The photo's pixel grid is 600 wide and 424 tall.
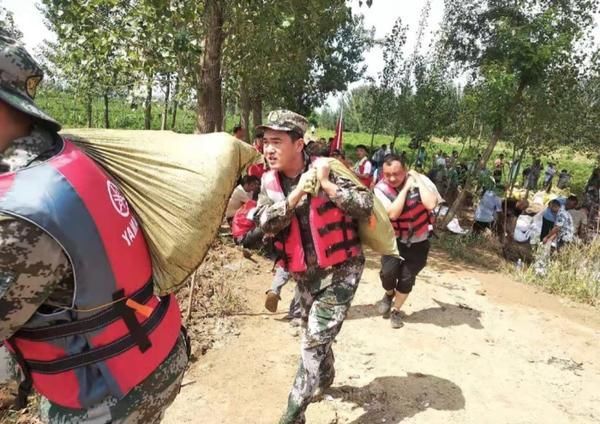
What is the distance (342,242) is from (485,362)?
246 centimetres

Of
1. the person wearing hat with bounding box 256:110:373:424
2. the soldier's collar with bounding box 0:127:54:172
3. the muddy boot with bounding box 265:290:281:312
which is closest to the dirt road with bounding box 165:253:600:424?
the muddy boot with bounding box 265:290:281:312

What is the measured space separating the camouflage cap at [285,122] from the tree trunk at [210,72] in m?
4.12

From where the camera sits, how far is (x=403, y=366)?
14.0ft

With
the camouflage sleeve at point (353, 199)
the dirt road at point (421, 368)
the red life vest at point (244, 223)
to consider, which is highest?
the camouflage sleeve at point (353, 199)

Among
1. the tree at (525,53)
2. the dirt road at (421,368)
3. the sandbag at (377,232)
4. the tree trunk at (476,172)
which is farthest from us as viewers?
the tree trunk at (476,172)

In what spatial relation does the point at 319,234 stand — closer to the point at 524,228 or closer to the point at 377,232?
the point at 377,232

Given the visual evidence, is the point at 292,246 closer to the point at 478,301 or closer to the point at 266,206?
the point at 266,206

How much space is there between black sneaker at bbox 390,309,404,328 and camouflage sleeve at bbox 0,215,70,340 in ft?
14.0

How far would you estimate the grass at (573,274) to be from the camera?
699 centimetres

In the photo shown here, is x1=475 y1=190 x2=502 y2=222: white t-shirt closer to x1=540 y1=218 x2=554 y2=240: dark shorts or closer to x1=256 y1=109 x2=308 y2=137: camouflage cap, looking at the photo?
x1=540 y1=218 x2=554 y2=240: dark shorts

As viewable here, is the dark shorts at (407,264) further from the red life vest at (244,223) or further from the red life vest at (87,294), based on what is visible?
the red life vest at (87,294)

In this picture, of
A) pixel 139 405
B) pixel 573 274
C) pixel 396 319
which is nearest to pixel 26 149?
pixel 139 405

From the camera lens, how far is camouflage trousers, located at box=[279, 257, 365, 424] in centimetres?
289

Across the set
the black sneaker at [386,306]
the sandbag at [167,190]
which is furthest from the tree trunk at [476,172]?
the sandbag at [167,190]
